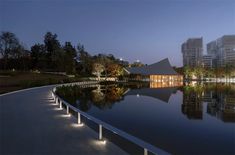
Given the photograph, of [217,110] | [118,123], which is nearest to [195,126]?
[118,123]

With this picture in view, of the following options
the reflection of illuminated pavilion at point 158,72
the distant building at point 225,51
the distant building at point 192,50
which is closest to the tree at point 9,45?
the reflection of illuminated pavilion at point 158,72

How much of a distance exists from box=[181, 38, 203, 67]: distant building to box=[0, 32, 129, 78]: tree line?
120806mm

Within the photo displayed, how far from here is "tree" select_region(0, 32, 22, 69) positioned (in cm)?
5509

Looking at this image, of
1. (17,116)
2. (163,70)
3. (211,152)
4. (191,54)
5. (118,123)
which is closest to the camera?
(211,152)

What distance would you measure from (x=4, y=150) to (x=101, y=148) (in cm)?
186

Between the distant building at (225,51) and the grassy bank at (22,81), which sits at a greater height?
the distant building at (225,51)

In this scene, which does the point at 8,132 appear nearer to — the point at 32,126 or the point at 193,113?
the point at 32,126

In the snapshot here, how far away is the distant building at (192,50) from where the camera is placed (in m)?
180

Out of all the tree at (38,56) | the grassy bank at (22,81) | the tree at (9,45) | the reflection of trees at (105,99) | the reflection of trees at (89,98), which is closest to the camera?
the reflection of trees at (105,99)

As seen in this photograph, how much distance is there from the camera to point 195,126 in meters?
10.0

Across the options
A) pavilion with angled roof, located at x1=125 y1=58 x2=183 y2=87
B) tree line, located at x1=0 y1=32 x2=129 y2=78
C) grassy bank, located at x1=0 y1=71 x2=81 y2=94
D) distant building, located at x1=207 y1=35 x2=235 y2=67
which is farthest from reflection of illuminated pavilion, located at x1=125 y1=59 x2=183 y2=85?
distant building, located at x1=207 y1=35 x2=235 y2=67

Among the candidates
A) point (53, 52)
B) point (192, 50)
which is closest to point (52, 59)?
point (53, 52)

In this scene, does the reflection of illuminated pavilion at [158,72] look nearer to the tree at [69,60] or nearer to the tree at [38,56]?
the tree at [69,60]

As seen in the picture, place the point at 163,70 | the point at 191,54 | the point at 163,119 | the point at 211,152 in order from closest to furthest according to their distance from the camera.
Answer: the point at 211,152 < the point at 163,119 < the point at 163,70 < the point at 191,54
